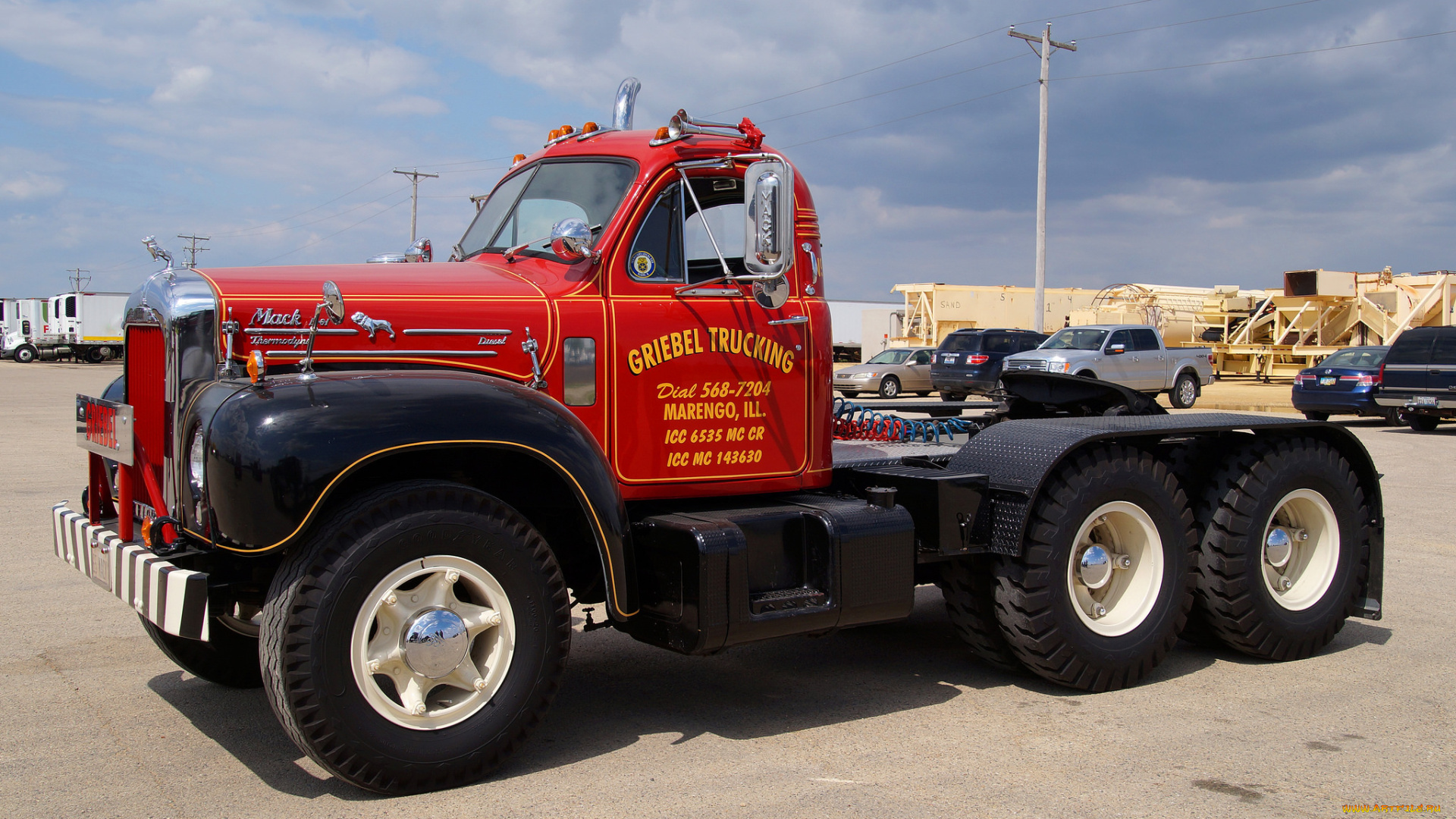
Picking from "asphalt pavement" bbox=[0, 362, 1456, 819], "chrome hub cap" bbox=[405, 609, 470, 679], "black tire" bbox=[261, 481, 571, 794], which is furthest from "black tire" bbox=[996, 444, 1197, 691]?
"chrome hub cap" bbox=[405, 609, 470, 679]

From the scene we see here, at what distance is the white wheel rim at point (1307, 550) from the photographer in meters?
5.87

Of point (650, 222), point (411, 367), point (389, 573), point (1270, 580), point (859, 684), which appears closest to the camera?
point (389, 573)

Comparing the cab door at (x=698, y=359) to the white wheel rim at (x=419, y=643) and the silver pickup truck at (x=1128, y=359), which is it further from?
the silver pickup truck at (x=1128, y=359)

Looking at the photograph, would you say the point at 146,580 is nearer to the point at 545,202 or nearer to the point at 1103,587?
the point at 545,202

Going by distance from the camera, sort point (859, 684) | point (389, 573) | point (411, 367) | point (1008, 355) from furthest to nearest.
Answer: point (1008, 355) < point (859, 684) < point (411, 367) < point (389, 573)

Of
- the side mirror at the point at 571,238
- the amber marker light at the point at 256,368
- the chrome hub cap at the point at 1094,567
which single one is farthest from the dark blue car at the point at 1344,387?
the amber marker light at the point at 256,368

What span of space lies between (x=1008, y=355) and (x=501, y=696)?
23011 millimetres

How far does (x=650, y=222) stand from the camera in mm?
4781

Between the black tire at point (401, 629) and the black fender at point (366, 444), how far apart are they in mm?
154

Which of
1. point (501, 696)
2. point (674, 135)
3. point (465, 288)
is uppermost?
point (674, 135)

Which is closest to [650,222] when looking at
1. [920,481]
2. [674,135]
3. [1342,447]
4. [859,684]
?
[674,135]

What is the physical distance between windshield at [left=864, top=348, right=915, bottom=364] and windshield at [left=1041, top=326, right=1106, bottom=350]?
5.02 m

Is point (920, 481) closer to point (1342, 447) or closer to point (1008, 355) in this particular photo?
point (1342, 447)

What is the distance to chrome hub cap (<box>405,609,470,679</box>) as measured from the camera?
377 centimetres
